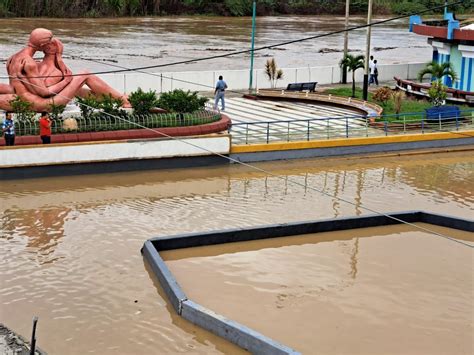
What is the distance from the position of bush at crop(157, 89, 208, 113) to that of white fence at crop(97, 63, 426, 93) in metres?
6.62

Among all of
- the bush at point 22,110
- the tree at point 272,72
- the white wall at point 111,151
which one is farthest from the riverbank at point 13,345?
the tree at point 272,72

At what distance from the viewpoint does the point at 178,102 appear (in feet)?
78.0

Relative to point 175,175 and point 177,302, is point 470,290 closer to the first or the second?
point 177,302

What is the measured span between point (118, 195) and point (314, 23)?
6429 cm

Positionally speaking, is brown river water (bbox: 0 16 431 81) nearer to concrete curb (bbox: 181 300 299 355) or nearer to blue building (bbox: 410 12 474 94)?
blue building (bbox: 410 12 474 94)

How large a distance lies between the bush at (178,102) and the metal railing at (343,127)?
4.47 ft

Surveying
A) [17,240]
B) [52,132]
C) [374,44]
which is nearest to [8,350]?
[17,240]

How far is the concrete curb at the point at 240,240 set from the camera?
1145 cm

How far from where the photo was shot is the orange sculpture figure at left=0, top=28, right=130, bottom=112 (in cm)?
2248

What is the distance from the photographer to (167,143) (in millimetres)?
22297

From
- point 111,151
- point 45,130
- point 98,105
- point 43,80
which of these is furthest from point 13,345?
point 43,80

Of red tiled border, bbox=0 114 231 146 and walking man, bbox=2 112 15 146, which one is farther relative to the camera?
red tiled border, bbox=0 114 231 146

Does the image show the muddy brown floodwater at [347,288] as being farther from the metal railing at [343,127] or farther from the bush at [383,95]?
the bush at [383,95]

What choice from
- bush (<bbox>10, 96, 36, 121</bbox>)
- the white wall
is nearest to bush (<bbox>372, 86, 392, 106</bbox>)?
the white wall
